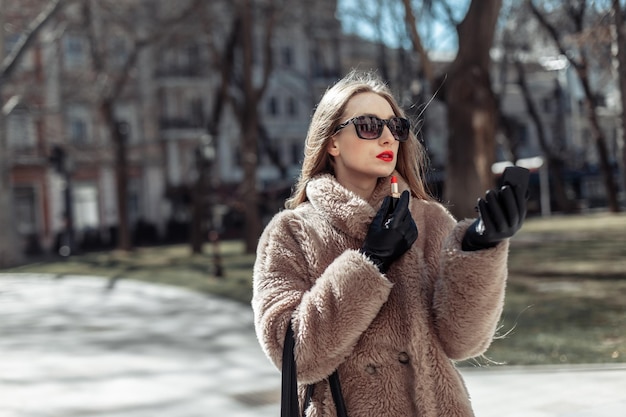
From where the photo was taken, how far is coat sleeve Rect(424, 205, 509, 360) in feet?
6.61

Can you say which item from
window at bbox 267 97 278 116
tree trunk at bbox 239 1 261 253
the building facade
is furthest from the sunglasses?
window at bbox 267 97 278 116

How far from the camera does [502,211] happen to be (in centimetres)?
177

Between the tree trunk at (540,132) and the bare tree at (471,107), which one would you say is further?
the tree trunk at (540,132)

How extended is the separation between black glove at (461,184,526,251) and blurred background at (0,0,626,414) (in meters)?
0.15

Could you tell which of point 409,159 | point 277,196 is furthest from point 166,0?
point 409,159

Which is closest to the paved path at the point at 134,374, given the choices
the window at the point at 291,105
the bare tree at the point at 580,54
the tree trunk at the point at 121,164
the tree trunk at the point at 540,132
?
the bare tree at the point at 580,54

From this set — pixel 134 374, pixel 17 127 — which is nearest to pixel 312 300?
pixel 134 374

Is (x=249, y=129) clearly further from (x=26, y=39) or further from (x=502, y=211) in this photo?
(x=502, y=211)

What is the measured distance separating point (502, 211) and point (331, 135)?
712 millimetres

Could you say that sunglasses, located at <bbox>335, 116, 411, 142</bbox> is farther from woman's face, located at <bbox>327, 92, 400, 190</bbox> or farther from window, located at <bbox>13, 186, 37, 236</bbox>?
window, located at <bbox>13, 186, 37, 236</bbox>

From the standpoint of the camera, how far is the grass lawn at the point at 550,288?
25.1 feet

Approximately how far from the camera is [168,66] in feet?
138

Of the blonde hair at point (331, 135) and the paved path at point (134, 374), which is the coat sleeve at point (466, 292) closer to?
the blonde hair at point (331, 135)

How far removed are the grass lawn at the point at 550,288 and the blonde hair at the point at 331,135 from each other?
55 cm
